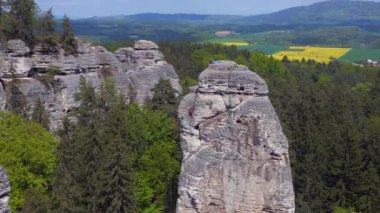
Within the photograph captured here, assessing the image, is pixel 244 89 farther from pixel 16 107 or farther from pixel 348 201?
pixel 16 107

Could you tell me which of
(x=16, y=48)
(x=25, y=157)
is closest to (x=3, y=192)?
(x=25, y=157)

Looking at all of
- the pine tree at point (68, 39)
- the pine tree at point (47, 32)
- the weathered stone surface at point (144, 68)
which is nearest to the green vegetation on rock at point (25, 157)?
the pine tree at point (47, 32)

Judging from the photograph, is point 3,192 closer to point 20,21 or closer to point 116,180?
point 116,180

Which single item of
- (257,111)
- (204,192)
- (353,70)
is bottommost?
(353,70)

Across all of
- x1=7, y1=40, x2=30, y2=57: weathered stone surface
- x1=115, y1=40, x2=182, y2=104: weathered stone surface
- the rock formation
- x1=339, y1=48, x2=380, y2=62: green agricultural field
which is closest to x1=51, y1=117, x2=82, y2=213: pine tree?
the rock formation

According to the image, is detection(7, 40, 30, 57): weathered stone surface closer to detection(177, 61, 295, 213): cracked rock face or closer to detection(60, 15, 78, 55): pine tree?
detection(60, 15, 78, 55): pine tree

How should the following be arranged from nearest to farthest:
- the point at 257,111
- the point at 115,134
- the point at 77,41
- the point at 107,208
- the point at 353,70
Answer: the point at 257,111 → the point at 107,208 → the point at 115,134 → the point at 77,41 → the point at 353,70

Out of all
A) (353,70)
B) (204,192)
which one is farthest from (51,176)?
(353,70)
